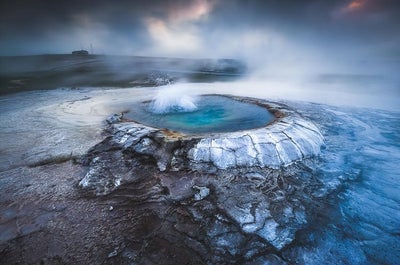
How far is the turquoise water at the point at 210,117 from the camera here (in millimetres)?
5832

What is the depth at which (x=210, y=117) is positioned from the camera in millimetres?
6738

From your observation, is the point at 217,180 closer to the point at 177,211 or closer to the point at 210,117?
the point at 177,211

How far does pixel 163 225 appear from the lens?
10.5 ft

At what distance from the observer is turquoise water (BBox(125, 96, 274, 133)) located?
5.83 m

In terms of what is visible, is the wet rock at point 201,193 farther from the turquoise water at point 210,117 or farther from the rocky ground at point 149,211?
the turquoise water at point 210,117

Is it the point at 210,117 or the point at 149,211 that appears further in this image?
the point at 210,117

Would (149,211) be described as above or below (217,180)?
below

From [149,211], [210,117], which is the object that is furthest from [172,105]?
[149,211]

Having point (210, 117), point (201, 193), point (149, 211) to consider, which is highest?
point (210, 117)

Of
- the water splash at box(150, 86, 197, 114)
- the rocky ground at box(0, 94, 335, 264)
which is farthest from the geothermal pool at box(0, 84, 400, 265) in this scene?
the water splash at box(150, 86, 197, 114)

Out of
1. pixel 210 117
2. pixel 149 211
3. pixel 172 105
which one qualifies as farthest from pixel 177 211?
pixel 172 105

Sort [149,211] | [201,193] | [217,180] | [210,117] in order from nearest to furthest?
[149,211] < [201,193] < [217,180] < [210,117]

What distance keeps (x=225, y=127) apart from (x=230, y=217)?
9.21 ft

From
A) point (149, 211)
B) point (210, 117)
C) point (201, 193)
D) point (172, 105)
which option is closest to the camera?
point (149, 211)
